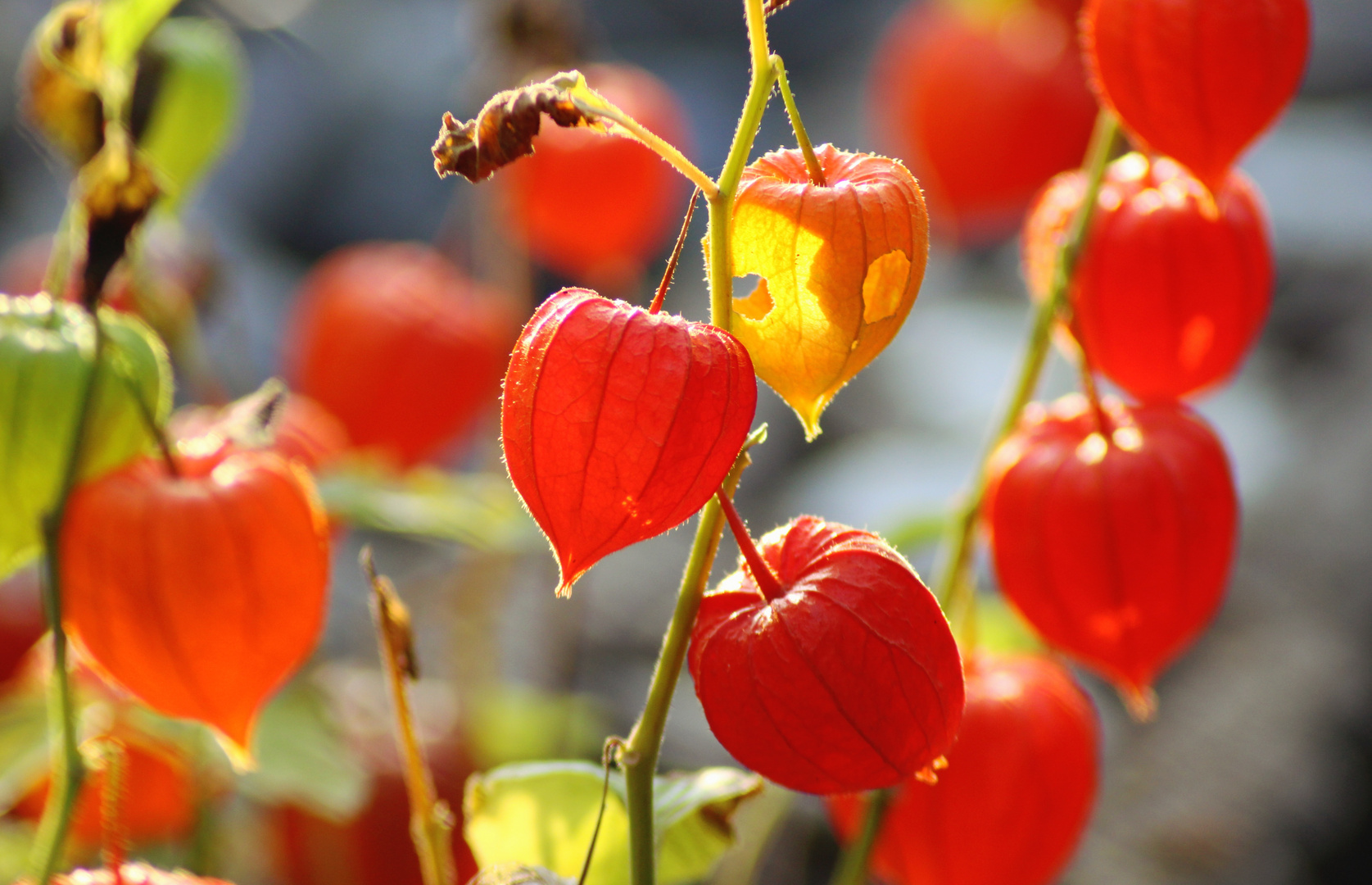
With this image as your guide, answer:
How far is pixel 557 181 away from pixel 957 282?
62.4 inches

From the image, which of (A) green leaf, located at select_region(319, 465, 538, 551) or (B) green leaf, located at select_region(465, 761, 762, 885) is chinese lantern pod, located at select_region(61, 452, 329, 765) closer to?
(B) green leaf, located at select_region(465, 761, 762, 885)

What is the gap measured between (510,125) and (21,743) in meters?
0.64

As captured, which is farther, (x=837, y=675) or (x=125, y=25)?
(x=125, y=25)

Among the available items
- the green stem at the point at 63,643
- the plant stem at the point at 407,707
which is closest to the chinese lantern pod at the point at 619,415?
the plant stem at the point at 407,707

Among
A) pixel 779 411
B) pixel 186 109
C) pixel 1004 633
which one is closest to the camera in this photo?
pixel 186 109

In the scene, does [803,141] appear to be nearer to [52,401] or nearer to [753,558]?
[753,558]

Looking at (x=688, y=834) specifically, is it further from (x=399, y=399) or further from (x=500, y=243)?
(x=500, y=243)

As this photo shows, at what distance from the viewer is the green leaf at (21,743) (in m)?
0.76

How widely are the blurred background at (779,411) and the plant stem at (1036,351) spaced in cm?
32

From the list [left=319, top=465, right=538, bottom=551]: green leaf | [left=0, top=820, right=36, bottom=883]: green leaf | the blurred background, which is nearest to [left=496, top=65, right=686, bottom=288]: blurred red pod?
the blurred background

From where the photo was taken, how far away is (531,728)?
141cm

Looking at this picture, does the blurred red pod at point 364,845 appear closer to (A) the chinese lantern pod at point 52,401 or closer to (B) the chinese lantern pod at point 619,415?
(A) the chinese lantern pod at point 52,401

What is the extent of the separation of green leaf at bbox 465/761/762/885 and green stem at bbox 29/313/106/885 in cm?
15

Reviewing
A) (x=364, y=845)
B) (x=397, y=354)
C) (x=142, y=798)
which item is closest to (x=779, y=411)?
(x=397, y=354)
